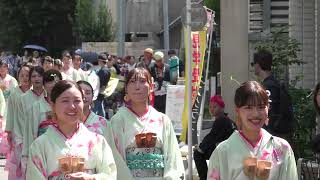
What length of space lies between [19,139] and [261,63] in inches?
112

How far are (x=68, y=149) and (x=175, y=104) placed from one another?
8554 mm

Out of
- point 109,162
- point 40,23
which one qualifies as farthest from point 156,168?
point 40,23

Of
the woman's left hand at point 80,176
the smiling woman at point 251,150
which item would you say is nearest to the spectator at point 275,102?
the smiling woman at point 251,150

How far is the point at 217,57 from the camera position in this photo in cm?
1972

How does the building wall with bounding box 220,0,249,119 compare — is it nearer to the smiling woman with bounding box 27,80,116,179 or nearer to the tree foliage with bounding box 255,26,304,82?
the tree foliage with bounding box 255,26,304,82

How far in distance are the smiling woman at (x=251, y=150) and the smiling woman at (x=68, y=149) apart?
2.68ft

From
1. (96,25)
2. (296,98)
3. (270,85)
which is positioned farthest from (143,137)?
(96,25)

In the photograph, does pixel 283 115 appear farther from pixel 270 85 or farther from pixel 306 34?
pixel 306 34

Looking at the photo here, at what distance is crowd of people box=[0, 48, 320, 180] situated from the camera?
4375 mm

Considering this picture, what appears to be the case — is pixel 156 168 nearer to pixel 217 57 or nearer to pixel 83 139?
pixel 83 139

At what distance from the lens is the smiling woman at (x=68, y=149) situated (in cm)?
462

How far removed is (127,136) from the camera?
551cm

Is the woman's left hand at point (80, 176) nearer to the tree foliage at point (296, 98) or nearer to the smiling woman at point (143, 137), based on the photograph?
the smiling woman at point (143, 137)

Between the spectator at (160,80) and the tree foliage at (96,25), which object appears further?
the tree foliage at (96,25)
